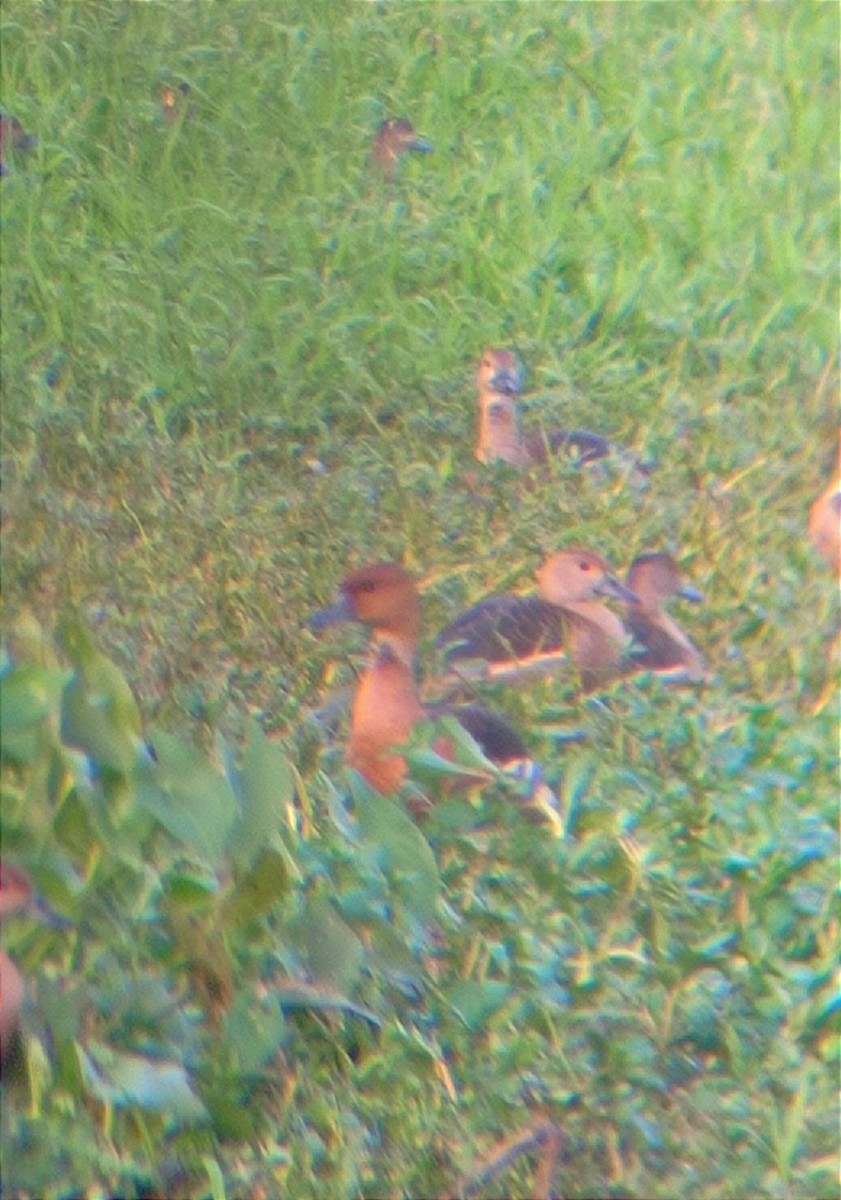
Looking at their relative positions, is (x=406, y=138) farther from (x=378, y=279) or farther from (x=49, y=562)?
(x=49, y=562)

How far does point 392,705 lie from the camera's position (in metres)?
2.26

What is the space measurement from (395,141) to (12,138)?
43 cm

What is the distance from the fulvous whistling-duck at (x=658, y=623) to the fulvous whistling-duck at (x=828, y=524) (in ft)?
0.54

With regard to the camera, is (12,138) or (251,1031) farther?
(12,138)

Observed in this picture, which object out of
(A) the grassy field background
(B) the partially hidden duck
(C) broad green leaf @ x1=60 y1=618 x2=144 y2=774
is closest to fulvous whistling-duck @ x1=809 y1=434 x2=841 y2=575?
(A) the grassy field background

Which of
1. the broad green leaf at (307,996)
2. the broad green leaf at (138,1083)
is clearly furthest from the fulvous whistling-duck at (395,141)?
the broad green leaf at (138,1083)

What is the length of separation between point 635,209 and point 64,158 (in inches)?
26.3

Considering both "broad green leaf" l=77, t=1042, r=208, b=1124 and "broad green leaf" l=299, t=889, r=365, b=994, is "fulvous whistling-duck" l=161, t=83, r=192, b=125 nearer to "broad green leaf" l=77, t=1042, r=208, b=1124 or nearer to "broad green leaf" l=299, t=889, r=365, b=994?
"broad green leaf" l=299, t=889, r=365, b=994

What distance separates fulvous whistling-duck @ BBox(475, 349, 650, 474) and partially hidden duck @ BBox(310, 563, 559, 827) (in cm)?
18

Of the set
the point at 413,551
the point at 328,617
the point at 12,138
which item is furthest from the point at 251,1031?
the point at 12,138

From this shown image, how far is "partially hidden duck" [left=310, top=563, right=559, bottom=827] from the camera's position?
2.25 m

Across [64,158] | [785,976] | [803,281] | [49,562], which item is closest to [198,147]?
[64,158]

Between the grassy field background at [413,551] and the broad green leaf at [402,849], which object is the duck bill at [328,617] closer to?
the grassy field background at [413,551]

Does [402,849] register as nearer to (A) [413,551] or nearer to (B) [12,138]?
Answer: (A) [413,551]
